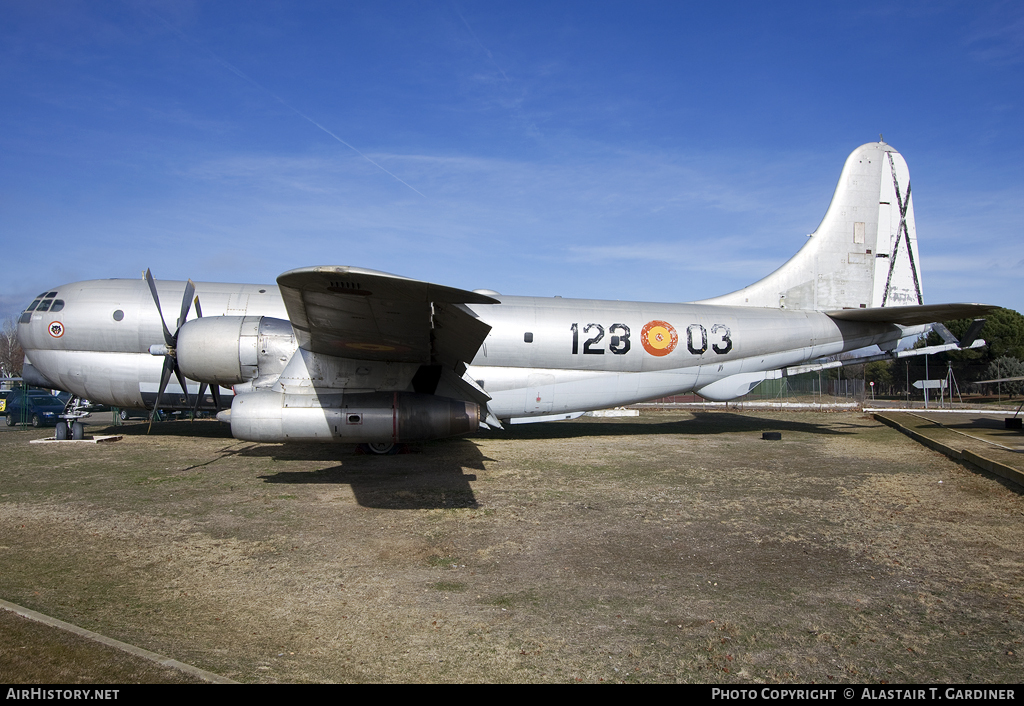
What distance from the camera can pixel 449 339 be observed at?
948 cm

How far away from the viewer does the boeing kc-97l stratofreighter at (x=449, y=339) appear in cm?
934

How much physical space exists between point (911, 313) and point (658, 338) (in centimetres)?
670

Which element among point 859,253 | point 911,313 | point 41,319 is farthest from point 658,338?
point 41,319

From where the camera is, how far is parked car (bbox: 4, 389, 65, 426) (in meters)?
20.3

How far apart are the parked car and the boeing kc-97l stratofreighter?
18.6ft

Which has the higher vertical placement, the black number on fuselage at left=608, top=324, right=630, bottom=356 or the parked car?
the black number on fuselage at left=608, top=324, right=630, bottom=356

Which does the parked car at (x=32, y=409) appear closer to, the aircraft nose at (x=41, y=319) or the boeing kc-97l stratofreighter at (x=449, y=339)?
the boeing kc-97l stratofreighter at (x=449, y=339)

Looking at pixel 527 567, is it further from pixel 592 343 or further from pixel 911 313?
pixel 911 313

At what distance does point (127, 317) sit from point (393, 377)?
8742 millimetres

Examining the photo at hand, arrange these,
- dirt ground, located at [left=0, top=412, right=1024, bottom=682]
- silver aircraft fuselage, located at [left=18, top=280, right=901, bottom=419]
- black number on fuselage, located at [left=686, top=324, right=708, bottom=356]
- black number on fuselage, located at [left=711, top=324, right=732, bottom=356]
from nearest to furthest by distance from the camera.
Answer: dirt ground, located at [left=0, top=412, right=1024, bottom=682], silver aircraft fuselage, located at [left=18, top=280, right=901, bottom=419], black number on fuselage, located at [left=686, top=324, right=708, bottom=356], black number on fuselage, located at [left=711, top=324, right=732, bottom=356]

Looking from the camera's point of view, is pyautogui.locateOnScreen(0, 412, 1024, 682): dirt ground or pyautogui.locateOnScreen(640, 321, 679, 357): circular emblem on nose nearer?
pyautogui.locateOnScreen(0, 412, 1024, 682): dirt ground

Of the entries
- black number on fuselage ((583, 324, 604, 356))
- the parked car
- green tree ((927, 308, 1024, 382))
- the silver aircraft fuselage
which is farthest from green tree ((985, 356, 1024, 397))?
the parked car

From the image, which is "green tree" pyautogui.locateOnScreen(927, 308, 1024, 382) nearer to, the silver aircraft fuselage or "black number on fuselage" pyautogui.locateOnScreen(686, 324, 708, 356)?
the silver aircraft fuselage

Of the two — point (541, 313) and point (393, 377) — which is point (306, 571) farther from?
point (541, 313)
